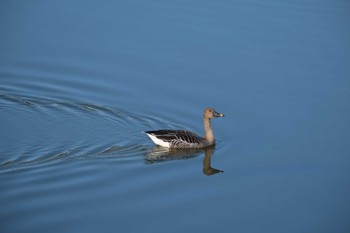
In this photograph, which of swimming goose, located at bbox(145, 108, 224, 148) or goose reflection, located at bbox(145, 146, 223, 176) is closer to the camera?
goose reflection, located at bbox(145, 146, 223, 176)

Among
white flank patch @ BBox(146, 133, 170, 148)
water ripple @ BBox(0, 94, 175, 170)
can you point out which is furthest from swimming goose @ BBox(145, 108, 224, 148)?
water ripple @ BBox(0, 94, 175, 170)

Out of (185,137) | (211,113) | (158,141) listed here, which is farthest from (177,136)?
(211,113)

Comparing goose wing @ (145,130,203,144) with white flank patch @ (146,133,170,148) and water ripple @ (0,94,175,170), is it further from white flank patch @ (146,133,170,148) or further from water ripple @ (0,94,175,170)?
water ripple @ (0,94,175,170)

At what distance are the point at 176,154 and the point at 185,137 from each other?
45 centimetres

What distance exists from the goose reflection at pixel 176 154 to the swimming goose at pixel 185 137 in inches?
5.6

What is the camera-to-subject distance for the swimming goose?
18.2 metres

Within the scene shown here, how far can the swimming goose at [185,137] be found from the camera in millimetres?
18203

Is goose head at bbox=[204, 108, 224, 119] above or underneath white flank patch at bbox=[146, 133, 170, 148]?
above

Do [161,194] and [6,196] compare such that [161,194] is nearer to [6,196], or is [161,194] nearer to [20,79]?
[6,196]

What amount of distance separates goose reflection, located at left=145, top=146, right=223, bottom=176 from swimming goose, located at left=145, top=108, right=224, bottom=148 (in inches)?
5.6

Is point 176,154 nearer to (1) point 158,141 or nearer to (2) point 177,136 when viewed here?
(2) point 177,136

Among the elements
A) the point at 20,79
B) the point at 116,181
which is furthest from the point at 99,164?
the point at 20,79

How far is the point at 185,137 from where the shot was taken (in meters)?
18.5

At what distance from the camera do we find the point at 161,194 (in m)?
15.5
